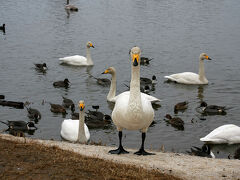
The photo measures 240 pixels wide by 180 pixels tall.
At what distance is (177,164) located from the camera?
8227mm

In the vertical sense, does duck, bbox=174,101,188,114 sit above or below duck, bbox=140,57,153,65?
below

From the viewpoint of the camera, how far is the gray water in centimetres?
1437

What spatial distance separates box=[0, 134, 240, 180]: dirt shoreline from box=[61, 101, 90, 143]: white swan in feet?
7.84

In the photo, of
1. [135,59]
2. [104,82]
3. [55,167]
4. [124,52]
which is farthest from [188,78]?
[55,167]

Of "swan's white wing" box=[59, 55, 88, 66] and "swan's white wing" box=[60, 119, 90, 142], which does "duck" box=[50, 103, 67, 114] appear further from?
"swan's white wing" box=[59, 55, 88, 66]

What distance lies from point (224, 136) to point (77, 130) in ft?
13.0

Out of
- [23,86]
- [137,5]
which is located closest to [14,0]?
[137,5]

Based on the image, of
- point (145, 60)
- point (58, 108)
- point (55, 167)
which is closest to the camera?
point (55, 167)

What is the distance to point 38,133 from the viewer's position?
13.0 meters

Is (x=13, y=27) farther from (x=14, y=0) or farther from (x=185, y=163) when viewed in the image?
(x=185, y=163)

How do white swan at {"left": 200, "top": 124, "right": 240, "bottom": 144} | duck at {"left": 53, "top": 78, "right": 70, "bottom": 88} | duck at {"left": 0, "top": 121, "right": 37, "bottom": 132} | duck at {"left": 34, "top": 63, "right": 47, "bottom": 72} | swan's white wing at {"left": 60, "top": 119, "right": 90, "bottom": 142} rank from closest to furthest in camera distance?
1. swan's white wing at {"left": 60, "top": 119, "right": 90, "bottom": 142}
2. white swan at {"left": 200, "top": 124, "right": 240, "bottom": 144}
3. duck at {"left": 0, "top": 121, "right": 37, "bottom": 132}
4. duck at {"left": 53, "top": 78, "right": 70, "bottom": 88}
5. duck at {"left": 34, "top": 63, "right": 47, "bottom": 72}

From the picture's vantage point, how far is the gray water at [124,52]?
14367mm

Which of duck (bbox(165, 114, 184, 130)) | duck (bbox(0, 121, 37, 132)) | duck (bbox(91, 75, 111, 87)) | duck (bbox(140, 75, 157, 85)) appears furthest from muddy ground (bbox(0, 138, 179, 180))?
duck (bbox(91, 75, 111, 87))

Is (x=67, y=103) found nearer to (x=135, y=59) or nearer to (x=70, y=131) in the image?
(x=70, y=131)
